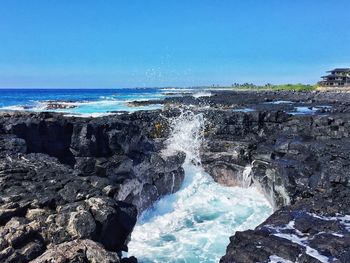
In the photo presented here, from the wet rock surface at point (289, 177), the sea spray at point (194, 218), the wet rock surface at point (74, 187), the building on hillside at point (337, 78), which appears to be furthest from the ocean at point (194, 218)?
the building on hillside at point (337, 78)

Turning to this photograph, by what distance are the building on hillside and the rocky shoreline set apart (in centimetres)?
9028

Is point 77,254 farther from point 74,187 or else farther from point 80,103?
point 80,103

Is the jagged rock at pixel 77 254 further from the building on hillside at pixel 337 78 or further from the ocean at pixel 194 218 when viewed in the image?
the building on hillside at pixel 337 78

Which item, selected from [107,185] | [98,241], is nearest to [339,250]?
[98,241]

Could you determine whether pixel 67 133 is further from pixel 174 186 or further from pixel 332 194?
pixel 332 194

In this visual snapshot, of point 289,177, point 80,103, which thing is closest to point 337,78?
point 80,103

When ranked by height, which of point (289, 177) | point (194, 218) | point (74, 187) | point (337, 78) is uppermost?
point (337, 78)

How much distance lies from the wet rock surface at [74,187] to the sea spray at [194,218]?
0.97 m

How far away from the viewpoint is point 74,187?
455 inches

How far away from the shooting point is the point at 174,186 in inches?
850

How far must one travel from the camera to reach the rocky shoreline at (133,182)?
9.47 metres

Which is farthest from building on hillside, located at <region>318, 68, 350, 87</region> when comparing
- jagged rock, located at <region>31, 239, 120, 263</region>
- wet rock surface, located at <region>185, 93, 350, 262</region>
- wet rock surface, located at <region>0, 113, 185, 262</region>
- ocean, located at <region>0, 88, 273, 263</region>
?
jagged rock, located at <region>31, 239, 120, 263</region>

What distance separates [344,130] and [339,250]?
59.8 ft

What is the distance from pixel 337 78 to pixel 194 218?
109170 millimetres
